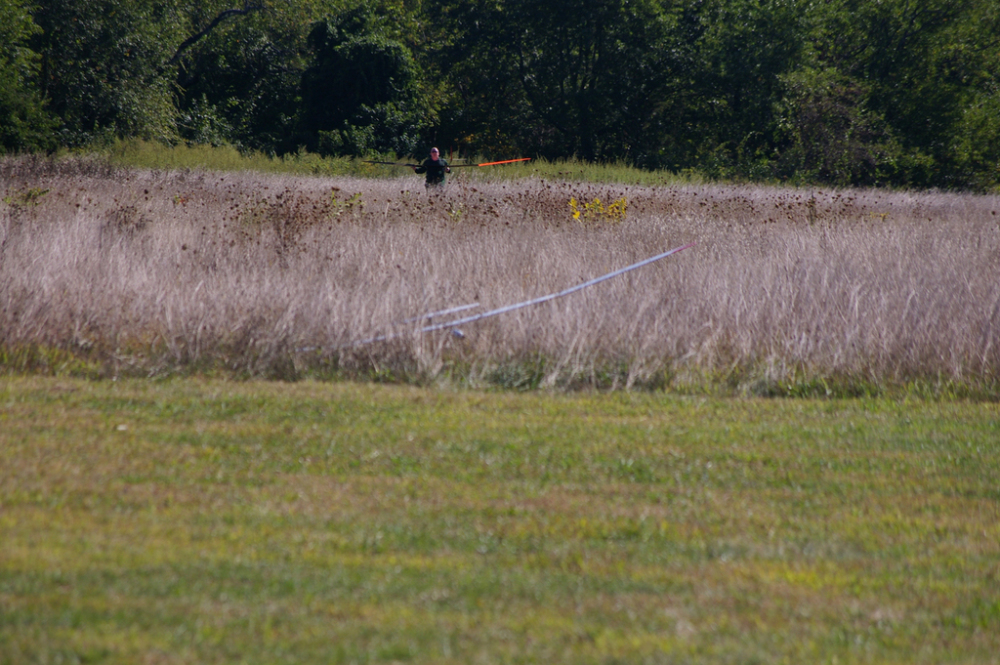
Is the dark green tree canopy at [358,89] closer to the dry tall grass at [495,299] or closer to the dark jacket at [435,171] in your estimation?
the dark jacket at [435,171]

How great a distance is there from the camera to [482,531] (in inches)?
160

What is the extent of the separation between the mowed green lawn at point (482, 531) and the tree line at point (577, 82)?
88.4 ft

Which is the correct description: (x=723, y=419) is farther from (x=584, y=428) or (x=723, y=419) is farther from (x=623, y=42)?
(x=623, y=42)

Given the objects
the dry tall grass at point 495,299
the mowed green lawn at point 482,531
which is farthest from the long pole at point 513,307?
the mowed green lawn at point 482,531

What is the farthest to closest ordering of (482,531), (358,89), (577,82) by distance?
A: (577,82) → (358,89) → (482,531)

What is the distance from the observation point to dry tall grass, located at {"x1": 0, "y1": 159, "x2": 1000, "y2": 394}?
7.30m

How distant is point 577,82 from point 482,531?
3817 centimetres

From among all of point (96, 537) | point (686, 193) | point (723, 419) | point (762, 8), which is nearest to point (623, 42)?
point (762, 8)

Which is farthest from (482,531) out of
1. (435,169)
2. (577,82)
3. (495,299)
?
(577,82)

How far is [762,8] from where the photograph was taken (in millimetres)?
36688

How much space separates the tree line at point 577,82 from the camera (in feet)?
104

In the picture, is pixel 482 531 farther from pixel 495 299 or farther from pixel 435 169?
pixel 435 169

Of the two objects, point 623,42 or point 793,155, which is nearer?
point 793,155

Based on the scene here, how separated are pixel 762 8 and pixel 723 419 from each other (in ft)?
112
